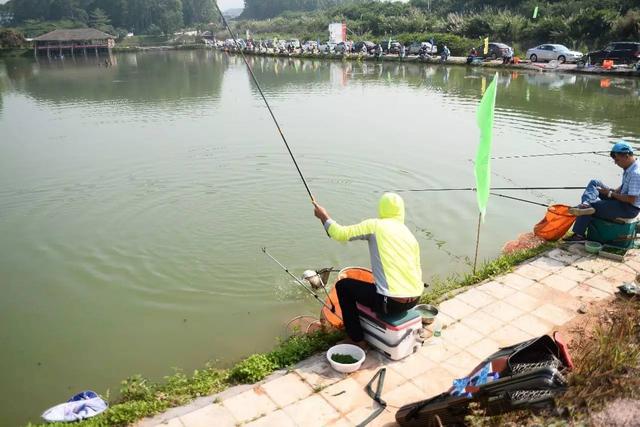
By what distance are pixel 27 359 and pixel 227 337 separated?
76.4 inches

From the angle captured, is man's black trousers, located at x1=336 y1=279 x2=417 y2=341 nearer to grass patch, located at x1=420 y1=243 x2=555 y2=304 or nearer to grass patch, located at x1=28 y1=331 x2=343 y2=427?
grass patch, located at x1=28 y1=331 x2=343 y2=427

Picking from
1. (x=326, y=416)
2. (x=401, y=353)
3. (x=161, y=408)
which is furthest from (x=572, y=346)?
(x=161, y=408)

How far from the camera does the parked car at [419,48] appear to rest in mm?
36562

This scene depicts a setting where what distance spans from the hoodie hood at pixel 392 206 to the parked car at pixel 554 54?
1157 inches

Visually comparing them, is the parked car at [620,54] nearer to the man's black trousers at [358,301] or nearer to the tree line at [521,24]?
the tree line at [521,24]

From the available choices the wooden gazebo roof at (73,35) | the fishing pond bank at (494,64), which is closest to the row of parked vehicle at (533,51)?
the fishing pond bank at (494,64)

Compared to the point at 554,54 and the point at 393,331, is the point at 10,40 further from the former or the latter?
the point at 393,331

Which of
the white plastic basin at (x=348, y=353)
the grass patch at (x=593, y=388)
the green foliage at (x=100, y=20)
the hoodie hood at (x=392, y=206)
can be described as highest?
the green foliage at (x=100, y=20)

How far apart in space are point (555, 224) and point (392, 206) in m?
3.27

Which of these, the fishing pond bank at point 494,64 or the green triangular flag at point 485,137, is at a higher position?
the fishing pond bank at point 494,64

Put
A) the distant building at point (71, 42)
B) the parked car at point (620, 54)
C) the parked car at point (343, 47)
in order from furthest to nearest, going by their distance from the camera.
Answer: the distant building at point (71, 42) < the parked car at point (343, 47) < the parked car at point (620, 54)

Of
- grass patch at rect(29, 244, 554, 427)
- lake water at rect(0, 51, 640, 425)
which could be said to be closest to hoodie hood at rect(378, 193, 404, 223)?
grass patch at rect(29, 244, 554, 427)

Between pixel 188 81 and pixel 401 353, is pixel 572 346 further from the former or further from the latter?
pixel 188 81

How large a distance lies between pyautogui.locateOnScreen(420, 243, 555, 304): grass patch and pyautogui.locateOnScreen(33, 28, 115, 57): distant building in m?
58.7
